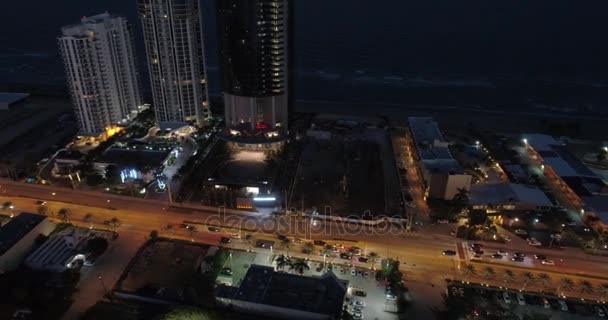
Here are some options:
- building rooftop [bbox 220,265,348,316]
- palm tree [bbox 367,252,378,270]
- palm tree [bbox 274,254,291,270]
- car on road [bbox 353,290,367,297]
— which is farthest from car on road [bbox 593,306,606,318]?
palm tree [bbox 274,254,291,270]

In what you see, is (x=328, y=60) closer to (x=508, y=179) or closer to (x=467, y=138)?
(x=467, y=138)

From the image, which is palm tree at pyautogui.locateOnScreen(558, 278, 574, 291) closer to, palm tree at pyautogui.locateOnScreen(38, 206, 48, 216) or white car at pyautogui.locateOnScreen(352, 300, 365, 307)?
white car at pyautogui.locateOnScreen(352, 300, 365, 307)

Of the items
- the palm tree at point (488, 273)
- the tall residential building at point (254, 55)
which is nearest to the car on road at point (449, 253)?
the palm tree at point (488, 273)

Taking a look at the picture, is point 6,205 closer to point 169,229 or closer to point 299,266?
point 169,229

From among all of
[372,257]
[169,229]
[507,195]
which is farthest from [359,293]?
[507,195]

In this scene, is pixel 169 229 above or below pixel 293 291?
below

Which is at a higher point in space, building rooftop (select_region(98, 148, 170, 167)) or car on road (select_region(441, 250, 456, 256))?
building rooftop (select_region(98, 148, 170, 167))
